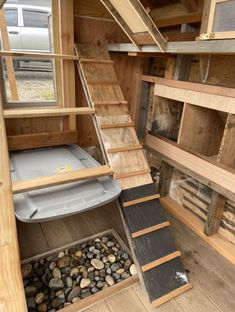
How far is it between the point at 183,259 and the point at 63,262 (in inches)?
30.6

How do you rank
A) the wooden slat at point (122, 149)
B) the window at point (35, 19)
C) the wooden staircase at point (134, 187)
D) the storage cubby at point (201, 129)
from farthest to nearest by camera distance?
the window at point (35, 19), the storage cubby at point (201, 129), the wooden slat at point (122, 149), the wooden staircase at point (134, 187)

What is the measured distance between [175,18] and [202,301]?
6.32ft

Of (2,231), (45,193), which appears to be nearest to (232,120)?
(45,193)

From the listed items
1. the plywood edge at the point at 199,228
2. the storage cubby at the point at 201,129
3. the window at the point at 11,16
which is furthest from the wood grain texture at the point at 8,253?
the window at the point at 11,16

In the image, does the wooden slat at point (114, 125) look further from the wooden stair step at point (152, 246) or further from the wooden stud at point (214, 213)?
the wooden stud at point (214, 213)

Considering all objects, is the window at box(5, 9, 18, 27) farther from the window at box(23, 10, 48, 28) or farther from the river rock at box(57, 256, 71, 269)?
the river rock at box(57, 256, 71, 269)

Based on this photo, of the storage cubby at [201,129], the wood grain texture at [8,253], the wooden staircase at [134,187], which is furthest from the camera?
the storage cubby at [201,129]

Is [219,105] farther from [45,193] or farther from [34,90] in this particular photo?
[34,90]

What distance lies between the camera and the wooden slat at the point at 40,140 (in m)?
1.97

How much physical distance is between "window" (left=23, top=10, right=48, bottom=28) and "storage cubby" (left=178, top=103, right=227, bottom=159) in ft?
4.41

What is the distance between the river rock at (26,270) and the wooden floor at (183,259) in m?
0.09

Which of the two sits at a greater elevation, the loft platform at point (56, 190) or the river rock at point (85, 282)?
the loft platform at point (56, 190)

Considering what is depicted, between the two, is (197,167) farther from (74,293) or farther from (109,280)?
(74,293)

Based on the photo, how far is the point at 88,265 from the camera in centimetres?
150
